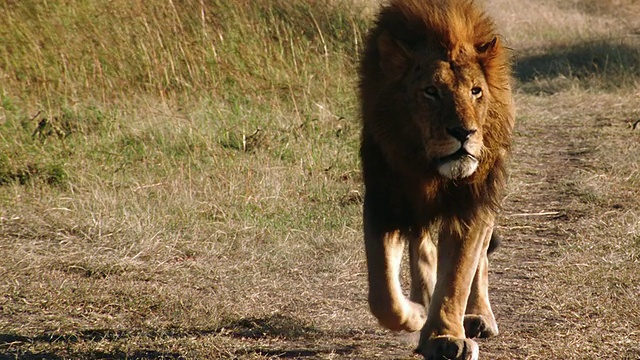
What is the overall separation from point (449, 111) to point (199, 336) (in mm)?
1261

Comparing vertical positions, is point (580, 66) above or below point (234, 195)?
below

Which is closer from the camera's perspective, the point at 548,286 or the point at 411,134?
the point at 411,134

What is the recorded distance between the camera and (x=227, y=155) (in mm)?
6445

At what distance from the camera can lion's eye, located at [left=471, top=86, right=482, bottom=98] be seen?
3.39m

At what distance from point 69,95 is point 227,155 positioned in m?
1.48

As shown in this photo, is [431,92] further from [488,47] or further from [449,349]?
[449,349]

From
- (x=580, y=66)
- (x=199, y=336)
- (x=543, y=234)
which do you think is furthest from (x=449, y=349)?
(x=580, y=66)

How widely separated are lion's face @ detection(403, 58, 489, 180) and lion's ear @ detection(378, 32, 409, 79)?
4 cm

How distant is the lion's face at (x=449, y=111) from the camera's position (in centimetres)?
327

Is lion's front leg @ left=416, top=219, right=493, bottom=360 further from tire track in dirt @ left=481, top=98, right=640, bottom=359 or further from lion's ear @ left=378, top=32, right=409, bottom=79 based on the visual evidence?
lion's ear @ left=378, top=32, right=409, bottom=79

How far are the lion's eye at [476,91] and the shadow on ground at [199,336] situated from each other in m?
1.04

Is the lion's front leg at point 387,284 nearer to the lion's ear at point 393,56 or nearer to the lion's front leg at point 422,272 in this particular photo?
the lion's front leg at point 422,272

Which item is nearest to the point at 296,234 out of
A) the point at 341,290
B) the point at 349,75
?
the point at 341,290

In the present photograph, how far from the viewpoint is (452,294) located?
3.49 m
